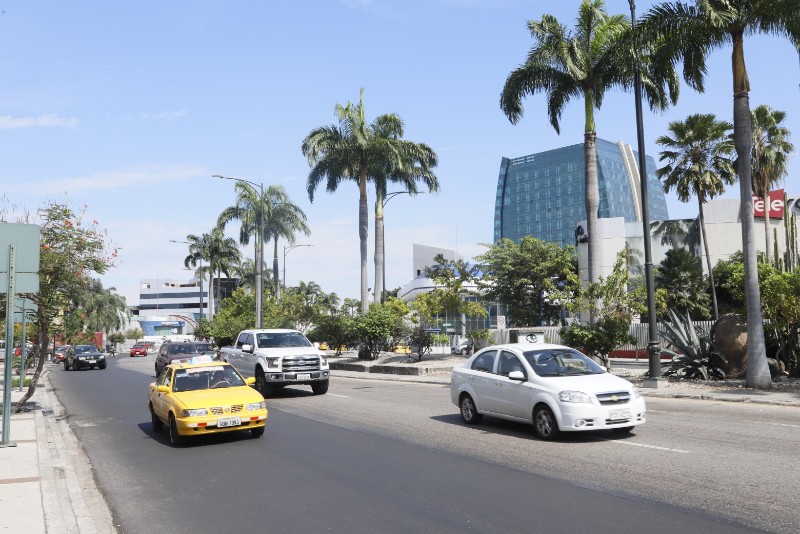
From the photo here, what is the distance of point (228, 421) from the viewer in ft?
39.8

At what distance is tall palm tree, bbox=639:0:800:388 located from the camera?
61.7 feet

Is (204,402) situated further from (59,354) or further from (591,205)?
(59,354)

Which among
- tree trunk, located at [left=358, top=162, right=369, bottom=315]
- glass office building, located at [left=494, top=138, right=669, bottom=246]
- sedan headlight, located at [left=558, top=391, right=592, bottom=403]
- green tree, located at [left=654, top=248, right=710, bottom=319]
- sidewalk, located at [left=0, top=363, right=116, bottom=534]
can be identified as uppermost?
glass office building, located at [left=494, top=138, right=669, bottom=246]

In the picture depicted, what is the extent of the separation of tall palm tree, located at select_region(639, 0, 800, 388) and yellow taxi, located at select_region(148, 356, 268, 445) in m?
13.5

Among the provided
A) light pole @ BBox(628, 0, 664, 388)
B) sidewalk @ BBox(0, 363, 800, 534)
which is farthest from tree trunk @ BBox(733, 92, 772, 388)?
light pole @ BBox(628, 0, 664, 388)

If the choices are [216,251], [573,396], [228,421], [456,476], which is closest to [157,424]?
[228,421]

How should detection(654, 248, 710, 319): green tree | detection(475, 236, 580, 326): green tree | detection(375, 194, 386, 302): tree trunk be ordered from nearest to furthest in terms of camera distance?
detection(375, 194, 386, 302): tree trunk
detection(654, 248, 710, 319): green tree
detection(475, 236, 580, 326): green tree

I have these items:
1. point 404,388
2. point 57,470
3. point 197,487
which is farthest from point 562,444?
point 404,388

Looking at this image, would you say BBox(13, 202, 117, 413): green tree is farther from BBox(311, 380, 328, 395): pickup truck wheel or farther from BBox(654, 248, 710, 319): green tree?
BBox(654, 248, 710, 319): green tree

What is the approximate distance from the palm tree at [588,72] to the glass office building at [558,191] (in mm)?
140697

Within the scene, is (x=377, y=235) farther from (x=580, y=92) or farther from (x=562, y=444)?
(x=562, y=444)

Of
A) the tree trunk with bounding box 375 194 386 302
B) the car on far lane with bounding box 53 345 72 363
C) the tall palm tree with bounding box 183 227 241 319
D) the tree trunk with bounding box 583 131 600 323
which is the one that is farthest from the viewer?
the tall palm tree with bounding box 183 227 241 319

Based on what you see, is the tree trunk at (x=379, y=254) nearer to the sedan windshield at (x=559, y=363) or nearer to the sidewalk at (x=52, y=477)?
the sidewalk at (x=52, y=477)

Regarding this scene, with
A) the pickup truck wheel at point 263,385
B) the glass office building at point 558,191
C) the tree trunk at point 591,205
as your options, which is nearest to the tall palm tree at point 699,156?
the tree trunk at point 591,205
